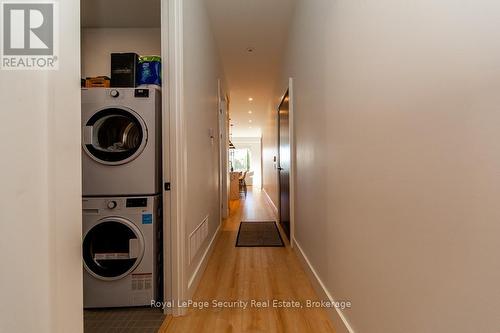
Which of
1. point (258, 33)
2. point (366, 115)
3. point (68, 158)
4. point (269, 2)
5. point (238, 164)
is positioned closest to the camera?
point (68, 158)

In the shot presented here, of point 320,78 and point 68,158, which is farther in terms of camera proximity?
point 320,78

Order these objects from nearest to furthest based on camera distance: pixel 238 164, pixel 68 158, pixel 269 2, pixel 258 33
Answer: pixel 68 158
pixel 269 2
pixel 258 33
pixel 238 164

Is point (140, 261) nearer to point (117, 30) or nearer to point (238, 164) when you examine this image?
point (117, 30)

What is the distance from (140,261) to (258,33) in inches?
122

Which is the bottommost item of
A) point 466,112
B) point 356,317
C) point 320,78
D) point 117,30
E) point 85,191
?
point 356,317

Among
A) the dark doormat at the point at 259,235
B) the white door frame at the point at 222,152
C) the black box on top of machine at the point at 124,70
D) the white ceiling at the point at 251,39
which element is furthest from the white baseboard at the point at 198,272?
the white ceiling at the point at 251,39

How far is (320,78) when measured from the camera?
184 cm

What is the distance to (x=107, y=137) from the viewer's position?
194 cm

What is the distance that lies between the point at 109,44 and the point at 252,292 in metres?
2.94

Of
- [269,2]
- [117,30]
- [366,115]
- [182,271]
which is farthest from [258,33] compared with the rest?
[182,271]

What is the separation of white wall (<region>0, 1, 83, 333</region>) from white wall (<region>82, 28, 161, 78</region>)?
2.27 meters

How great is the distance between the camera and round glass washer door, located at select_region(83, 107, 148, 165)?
1801 mm

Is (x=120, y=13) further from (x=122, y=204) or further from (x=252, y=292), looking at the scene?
(x=252, y=292)

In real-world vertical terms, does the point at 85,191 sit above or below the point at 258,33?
below
